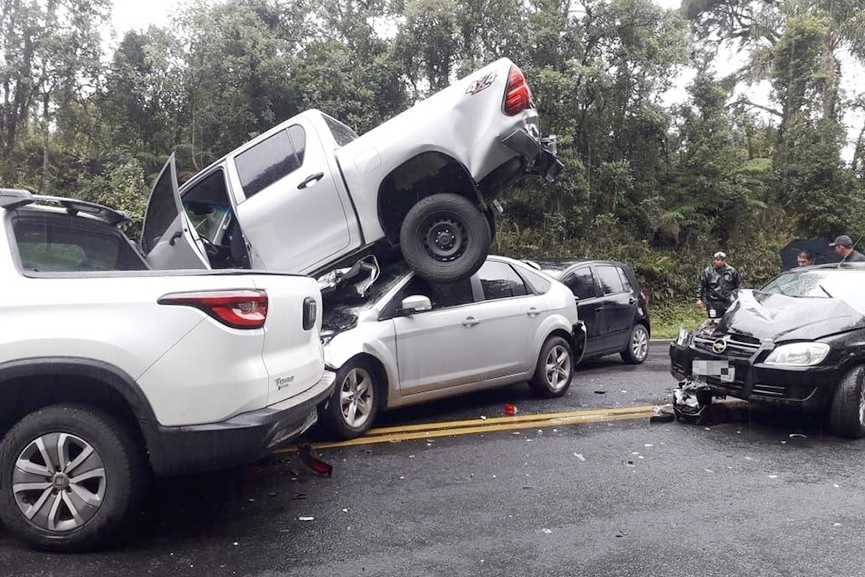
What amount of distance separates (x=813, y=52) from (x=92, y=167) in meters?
19.0

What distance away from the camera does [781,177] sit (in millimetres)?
19797

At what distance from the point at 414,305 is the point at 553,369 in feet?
7.11

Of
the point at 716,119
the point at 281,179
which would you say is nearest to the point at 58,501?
the point at 281,179

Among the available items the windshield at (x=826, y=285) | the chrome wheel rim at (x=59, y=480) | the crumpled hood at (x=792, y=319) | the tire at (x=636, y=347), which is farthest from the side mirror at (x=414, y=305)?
the tire at (x=636, y=347)

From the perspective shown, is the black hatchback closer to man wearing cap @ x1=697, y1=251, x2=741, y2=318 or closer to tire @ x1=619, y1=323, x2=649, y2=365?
tire @ x1=619, y1=323, x2=649, y2=365

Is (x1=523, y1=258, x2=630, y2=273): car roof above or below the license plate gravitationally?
above

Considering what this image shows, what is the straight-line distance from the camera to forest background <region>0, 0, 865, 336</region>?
1394 cm

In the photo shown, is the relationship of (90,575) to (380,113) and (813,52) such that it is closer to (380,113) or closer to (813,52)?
(380,113)

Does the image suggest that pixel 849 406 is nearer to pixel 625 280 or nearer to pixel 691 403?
pixel 691 403

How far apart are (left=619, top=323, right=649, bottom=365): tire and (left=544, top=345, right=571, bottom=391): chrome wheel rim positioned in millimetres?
2640

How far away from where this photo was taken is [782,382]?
5.59 m

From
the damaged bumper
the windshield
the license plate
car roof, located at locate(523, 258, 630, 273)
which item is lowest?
the license plate

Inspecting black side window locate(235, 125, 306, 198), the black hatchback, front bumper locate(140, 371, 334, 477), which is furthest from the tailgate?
the black hatchback

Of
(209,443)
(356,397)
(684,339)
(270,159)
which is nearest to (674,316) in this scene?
(684,339)
